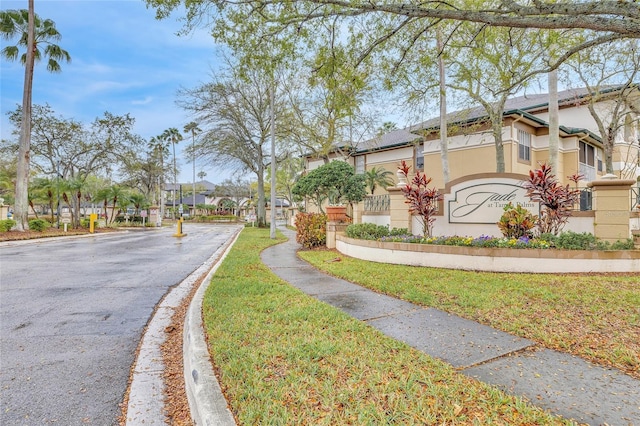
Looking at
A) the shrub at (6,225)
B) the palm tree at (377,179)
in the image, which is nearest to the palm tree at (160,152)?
the shrub at (6,225)

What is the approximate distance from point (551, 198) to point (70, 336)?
9786mm

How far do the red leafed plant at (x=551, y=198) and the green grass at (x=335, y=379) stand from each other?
6.68m

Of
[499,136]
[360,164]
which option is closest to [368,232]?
[499,136]

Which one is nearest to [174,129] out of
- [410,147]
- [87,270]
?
[410,147]

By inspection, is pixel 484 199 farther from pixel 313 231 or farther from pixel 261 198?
pixel 261 198

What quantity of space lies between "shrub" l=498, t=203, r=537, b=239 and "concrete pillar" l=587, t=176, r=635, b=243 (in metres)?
1.36

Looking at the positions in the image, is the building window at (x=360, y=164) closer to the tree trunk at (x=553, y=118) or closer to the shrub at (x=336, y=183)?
the shrub at (x=336, y=183)

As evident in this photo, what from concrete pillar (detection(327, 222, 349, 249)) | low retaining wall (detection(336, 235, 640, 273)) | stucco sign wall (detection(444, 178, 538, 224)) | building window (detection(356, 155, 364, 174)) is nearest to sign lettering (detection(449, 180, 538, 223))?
stucco sign wall (detection(444, 178, 538, 224))

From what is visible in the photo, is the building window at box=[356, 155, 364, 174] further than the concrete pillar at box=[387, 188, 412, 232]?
Yes

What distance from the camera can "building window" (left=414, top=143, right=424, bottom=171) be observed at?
864 inches

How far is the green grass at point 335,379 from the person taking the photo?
2.42 metres

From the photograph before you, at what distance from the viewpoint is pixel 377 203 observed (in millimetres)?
12914

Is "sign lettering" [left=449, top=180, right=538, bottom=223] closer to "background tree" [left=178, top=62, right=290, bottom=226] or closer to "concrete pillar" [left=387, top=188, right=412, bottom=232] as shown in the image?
"concrete pillar" [left=387, top=188, right=412, bottom=232]

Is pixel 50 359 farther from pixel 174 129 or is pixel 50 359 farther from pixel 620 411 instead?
pixel 174 129
